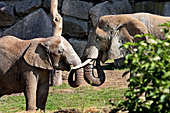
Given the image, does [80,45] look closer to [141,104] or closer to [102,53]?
[102,53]

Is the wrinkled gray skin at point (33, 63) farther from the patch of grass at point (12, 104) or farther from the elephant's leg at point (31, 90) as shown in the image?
the patch of grass at point (12, 104)

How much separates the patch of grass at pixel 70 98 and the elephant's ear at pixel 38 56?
114 cm

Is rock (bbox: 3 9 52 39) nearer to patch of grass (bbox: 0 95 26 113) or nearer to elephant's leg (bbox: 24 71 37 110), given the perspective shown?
patch of grass (bbox: 0 95 26 113)

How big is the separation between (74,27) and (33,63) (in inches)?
A: 306

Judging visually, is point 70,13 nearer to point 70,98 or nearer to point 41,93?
point 70,98

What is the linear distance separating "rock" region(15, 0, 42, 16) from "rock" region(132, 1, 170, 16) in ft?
10.6

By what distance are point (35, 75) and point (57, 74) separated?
430cm

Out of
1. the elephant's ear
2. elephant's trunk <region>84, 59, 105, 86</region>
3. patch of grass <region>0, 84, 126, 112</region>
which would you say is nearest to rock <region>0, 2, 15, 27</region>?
patch of grass <region>0, 84, 126, 112</region>

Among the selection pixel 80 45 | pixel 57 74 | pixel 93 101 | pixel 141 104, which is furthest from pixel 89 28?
pixel 141 104

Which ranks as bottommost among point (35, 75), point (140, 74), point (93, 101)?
point (93, 101)

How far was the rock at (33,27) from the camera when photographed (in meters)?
12.3

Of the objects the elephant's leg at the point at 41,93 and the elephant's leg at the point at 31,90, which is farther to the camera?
the elephant's leg at the point at 41,93

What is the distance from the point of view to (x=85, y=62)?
660 cm

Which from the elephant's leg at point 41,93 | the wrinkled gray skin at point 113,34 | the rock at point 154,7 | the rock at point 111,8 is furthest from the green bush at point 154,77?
the rock at point 111,8
